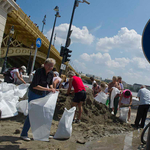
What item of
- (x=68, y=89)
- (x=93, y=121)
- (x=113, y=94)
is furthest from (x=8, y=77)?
(x=113, y=94)

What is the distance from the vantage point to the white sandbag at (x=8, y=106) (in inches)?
175

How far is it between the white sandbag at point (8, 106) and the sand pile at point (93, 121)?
1.28 metres

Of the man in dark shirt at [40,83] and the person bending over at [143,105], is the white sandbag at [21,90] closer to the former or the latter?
the man in dark shirt at [40,83]

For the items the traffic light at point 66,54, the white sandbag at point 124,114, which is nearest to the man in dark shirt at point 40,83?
the white sandbag at point 124,114

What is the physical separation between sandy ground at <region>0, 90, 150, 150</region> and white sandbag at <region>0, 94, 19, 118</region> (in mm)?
147

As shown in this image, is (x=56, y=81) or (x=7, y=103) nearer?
(x=56, y=81)

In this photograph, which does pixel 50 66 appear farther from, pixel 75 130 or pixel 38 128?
pixel 75 130

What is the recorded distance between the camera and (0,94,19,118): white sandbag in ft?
14.5

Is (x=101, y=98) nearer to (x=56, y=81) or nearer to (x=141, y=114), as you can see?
(x=141, y=114)

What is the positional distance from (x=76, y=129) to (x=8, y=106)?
2.09 metres

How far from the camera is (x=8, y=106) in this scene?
4645 mm

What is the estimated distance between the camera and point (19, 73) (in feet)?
21.9

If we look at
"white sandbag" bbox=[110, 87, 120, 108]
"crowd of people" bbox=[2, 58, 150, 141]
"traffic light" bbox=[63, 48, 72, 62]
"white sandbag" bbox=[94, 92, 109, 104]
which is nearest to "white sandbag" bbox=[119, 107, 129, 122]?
"crowd of people" bbox=[2, 58, 150, 141]

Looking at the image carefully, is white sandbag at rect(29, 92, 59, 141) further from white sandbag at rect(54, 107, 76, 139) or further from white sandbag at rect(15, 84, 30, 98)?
white sandbag at rect(15, 84, 30, 98)
